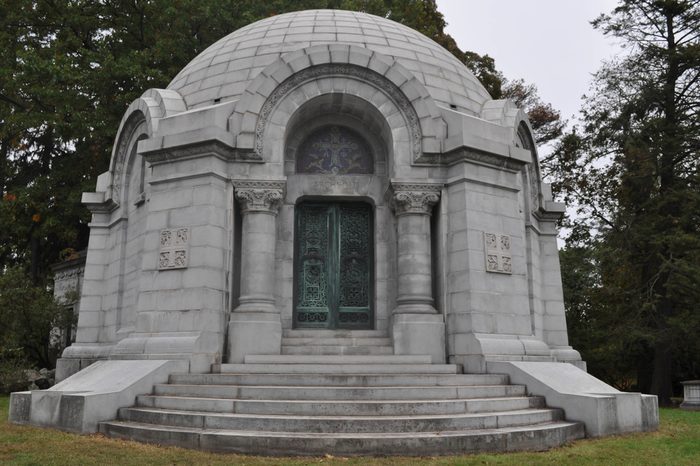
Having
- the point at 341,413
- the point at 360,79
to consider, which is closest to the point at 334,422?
A: the point at 341,413

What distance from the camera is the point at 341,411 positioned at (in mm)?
9055

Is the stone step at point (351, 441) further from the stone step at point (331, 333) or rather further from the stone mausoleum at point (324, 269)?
the stone step at point (331, 333)

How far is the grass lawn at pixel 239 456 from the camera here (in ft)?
25.0

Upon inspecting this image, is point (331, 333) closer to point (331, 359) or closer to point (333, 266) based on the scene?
point (331, 359)

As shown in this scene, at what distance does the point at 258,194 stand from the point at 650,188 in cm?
1745

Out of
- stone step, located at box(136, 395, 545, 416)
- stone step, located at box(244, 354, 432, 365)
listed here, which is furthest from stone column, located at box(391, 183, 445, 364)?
stone step, located at box(136, 395, 545, 416)

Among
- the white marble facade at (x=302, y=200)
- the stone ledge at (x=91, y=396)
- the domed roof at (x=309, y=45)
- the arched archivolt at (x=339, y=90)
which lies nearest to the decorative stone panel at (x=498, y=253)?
the white marble facade at (x=302, y=200)

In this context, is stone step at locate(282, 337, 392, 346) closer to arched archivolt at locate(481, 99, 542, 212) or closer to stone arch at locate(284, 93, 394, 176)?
stone arch at locate(284, 93, 394, 176)

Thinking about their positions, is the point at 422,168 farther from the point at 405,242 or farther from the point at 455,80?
the point at 455,80

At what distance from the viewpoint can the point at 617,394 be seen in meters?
10.6

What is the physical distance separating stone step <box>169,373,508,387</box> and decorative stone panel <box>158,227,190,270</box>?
7.79 feet

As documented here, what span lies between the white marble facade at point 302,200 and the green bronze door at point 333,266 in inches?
10.8

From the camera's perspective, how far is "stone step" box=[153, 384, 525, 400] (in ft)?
31.7

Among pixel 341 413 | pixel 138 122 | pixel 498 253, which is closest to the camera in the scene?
pixel 341 413
